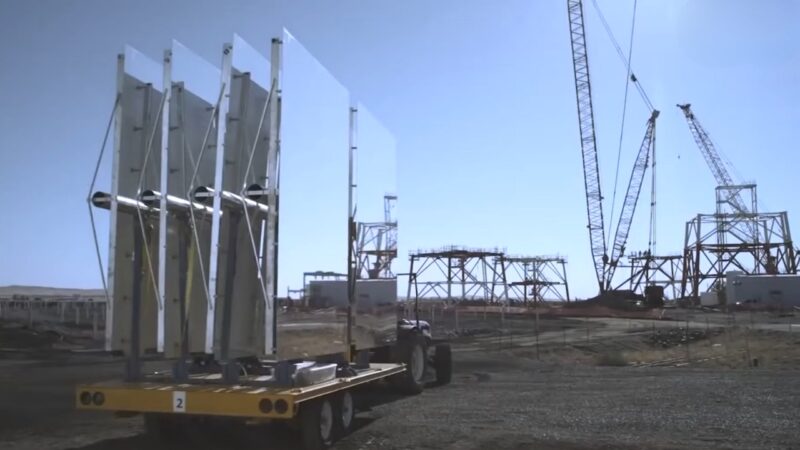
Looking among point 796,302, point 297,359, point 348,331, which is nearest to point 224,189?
point 297,359

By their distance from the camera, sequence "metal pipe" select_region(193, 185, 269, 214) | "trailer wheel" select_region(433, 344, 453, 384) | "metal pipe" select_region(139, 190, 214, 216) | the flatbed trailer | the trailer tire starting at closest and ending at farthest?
the flatbed trailer
"metal pipe" select_region(193, 185, 269, 214)
"metal pipe" select_region(139, 190, 214, 216)
the trailer tire
"trailer wheel" select_region(433, 344, 453, 384)

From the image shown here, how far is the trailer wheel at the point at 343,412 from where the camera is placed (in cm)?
922

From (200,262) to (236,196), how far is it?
866 millimetres

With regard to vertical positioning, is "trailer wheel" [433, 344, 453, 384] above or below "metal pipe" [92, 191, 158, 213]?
below

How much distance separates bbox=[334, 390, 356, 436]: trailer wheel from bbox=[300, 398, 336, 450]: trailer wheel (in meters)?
0.45

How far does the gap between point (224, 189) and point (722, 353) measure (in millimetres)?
23978

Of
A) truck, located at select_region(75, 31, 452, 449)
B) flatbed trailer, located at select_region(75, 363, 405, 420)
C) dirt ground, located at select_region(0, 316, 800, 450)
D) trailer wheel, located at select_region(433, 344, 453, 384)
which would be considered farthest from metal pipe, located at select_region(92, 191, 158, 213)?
trailer wheel, located at select_region(433, 344, 453, 384)

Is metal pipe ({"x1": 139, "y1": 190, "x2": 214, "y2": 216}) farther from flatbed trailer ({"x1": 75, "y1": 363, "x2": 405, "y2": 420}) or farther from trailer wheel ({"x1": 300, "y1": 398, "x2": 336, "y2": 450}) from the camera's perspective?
trailer wheel ({"x1": 300, "y1": 398, "x2": 336, "y2": 450})

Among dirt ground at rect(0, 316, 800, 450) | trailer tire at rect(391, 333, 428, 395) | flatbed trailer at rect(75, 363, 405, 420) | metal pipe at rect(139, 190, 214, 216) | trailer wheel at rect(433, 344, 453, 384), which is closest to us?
flatbed trailer at rect(75, 363, 405, 420)

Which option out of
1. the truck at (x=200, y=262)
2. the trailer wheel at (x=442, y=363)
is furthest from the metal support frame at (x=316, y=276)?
the trailer wheel at (x=442, y=363)

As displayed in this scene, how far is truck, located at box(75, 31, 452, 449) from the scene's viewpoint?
8.16 m

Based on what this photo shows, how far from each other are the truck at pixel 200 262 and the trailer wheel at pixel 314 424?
0.01m

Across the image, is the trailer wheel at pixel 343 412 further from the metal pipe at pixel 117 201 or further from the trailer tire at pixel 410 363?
the trailer tire at pixel 410 363

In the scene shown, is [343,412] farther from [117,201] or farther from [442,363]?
[442,363]
